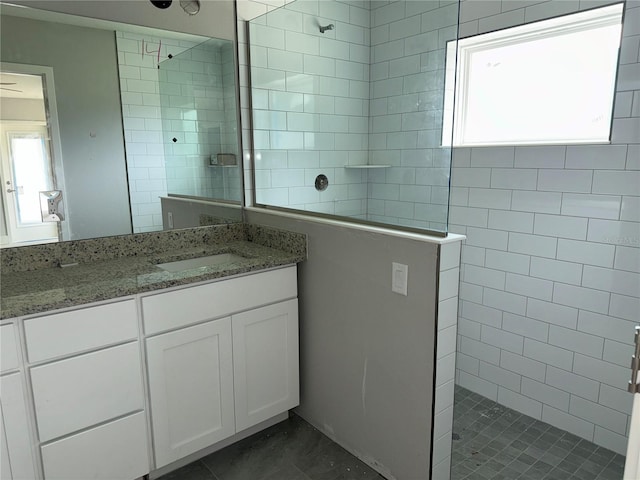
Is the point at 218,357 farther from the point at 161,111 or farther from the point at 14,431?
the point at 161,111

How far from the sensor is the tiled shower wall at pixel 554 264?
1.94 m

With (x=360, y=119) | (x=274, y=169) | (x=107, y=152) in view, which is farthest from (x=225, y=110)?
(x=360, y=119)

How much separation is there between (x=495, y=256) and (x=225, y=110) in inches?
65.9

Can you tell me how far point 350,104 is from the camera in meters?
2.94

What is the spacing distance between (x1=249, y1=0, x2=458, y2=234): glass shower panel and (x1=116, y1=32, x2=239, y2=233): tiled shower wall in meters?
0.26

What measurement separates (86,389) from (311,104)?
6.49ft

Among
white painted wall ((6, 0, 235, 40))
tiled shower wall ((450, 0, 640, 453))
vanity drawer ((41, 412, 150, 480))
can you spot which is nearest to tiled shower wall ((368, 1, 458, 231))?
tiled shower wall ((450, 0, 640, 453))

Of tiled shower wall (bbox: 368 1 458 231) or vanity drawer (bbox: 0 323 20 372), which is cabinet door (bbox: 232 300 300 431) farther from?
vanity drawer (bbox: 0 323 20 372)

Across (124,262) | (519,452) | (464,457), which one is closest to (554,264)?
(519,452)

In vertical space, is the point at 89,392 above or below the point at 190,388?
above

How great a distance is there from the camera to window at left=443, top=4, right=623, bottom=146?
2000 mm

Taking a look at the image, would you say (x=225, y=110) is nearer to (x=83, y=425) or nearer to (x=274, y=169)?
(x=274, y=169)

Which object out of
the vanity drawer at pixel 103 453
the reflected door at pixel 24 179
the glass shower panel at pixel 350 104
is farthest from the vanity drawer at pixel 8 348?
the glass shower panel at pixel 350 104

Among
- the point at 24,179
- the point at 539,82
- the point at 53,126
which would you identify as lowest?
the point at 24,179
